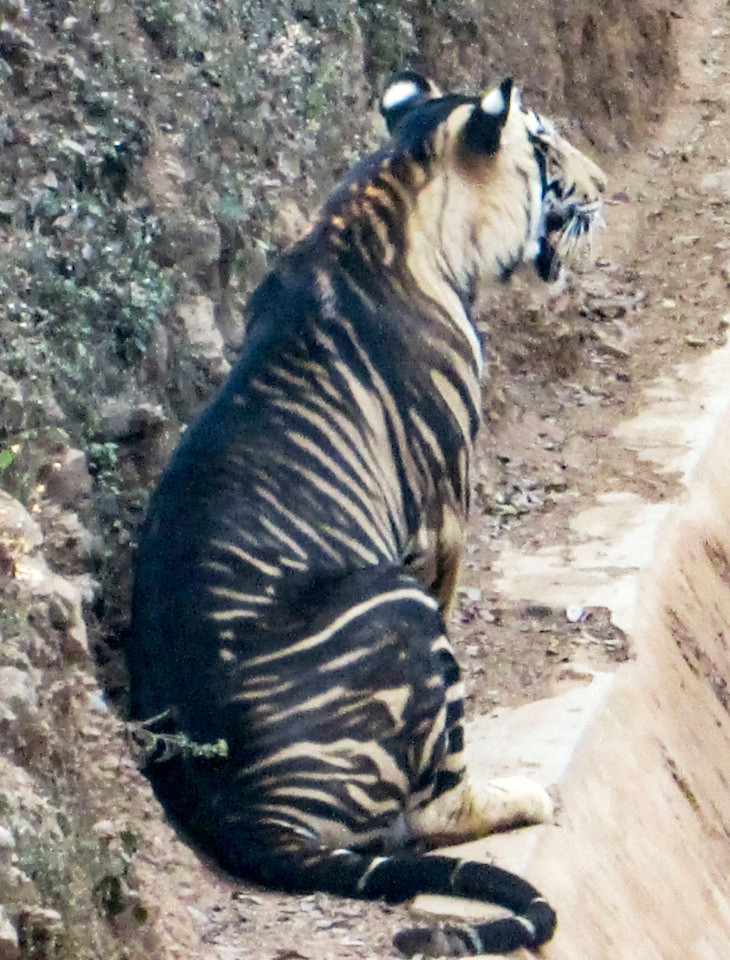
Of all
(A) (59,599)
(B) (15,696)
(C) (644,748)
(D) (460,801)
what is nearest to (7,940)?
(B) (15,696)

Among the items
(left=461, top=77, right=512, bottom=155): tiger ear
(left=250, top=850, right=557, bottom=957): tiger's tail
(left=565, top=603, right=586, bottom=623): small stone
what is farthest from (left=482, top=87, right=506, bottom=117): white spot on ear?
(left=250, top=850, right=557, bottom=957): tiger's tail

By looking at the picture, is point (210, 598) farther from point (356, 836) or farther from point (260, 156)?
point (260, 156)

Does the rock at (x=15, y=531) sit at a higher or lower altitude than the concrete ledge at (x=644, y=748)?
higher

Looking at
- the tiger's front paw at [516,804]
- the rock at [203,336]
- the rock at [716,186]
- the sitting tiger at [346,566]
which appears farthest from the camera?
the rock at [716,186]

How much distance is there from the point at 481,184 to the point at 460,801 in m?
2.20

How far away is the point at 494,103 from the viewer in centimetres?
439

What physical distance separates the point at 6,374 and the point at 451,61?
509cm

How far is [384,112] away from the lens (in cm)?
484

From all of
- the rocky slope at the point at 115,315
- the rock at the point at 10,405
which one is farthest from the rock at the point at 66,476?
the rock at the point at 10,405

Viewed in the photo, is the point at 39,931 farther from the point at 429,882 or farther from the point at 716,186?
the point at 716,186

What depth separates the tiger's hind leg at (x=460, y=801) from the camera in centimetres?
381

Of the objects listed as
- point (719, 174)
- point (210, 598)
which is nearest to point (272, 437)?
point (210, 598)

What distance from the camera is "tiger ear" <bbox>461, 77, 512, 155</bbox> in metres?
4.39

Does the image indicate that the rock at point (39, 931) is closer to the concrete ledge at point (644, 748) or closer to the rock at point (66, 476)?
the concrete ledge at point (644, 748)
